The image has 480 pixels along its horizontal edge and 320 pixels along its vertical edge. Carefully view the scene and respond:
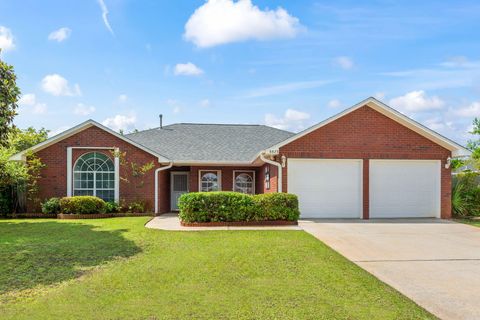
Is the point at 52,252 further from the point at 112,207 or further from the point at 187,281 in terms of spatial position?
the point at 112,207

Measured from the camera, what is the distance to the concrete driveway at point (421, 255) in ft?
19.4

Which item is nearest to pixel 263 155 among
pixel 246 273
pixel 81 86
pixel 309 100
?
pixel 309 100

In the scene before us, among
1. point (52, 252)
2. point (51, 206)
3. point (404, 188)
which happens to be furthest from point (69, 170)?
point (404, 188)

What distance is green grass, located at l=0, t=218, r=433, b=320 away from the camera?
5.27 meters

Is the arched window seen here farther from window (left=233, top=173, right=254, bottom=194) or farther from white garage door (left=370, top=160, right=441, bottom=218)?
white garage door (left=370, top=160, right=441, bottom=218)

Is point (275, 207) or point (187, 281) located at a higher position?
point (275, 207)

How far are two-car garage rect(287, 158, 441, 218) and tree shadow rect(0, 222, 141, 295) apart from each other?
24.7 feet

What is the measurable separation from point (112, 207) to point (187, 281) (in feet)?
39.4

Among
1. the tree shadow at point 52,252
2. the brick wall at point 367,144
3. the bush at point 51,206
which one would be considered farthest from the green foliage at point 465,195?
the bush at point 51,206

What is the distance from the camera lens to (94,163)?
18.3 meters

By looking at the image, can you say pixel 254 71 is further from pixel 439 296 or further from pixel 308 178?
pixel 439 296

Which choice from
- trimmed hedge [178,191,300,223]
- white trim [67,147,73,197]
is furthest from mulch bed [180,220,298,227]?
white trim [67,147,73,197]

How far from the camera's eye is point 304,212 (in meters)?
16.2

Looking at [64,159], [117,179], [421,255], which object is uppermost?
[64,159]
